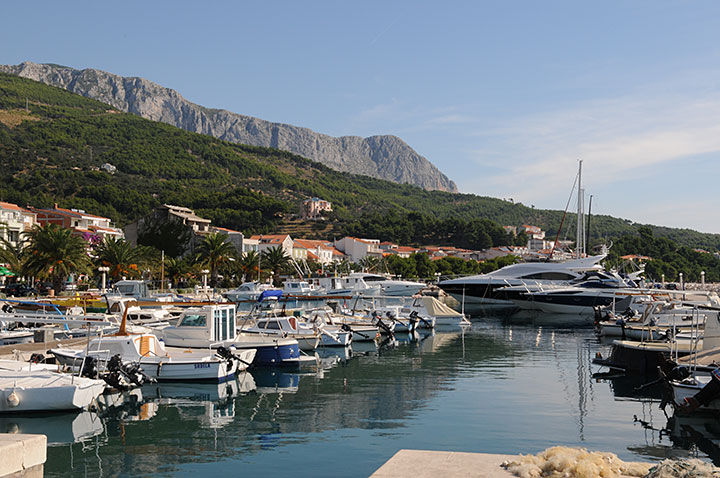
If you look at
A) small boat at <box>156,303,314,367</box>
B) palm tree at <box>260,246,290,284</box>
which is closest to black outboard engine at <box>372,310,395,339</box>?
small boat at <box>156,303,314,367</box>

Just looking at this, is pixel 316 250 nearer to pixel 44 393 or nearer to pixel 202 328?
pixel 202 328

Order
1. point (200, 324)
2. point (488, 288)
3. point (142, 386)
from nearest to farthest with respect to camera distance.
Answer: point (142, 386) → point (200, 324) → point (488, 288)

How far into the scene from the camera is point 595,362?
30.5m

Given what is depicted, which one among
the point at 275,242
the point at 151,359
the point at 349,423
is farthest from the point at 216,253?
the point at 349,423

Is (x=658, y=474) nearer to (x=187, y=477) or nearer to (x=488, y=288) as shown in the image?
(x=187, y=477)

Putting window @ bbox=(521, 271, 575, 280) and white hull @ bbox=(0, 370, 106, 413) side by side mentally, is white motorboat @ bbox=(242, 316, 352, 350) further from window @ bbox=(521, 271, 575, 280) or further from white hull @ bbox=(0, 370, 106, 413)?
window @ bbox=(521, 271, 575, 280)

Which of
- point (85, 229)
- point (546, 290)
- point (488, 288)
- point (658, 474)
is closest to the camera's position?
point (658, 474)

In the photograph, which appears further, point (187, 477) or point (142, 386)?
point (142, 386)

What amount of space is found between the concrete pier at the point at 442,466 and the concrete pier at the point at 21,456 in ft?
16.7

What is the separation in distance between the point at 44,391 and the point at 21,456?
9283mm

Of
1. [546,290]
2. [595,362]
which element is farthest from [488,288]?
[595,362]

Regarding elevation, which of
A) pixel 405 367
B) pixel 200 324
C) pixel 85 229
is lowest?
pixel 405 367

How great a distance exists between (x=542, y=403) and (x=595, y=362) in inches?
357

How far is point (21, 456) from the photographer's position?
33.6ft
